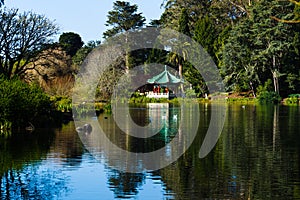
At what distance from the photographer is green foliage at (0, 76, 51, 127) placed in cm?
2527

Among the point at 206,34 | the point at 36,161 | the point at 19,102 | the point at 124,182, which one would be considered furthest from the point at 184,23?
the point at 124,182

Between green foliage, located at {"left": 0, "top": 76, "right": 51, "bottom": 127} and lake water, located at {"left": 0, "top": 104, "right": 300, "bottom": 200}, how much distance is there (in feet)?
8.52

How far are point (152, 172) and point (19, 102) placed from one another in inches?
483

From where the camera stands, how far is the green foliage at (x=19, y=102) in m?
25.3

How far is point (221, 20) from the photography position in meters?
82.7

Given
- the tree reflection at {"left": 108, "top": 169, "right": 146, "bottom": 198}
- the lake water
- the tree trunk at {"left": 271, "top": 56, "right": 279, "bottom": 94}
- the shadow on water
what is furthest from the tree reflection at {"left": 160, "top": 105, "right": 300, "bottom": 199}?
the tree trunk at {"left": 271, "top": 56, "right": 279, "bottom": 94}

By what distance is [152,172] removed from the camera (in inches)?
591

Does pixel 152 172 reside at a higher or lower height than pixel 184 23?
lower

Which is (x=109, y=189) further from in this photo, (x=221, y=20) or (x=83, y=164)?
(x=221, y=20)

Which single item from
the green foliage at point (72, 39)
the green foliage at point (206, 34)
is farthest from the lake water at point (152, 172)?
the green foliage at point (72, 39)

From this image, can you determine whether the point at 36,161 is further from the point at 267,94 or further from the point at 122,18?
the point at 122,18

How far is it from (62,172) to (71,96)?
35.2 meters

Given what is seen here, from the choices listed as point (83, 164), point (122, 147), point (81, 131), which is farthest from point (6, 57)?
point (83, 164)

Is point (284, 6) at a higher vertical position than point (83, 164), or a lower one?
higher
